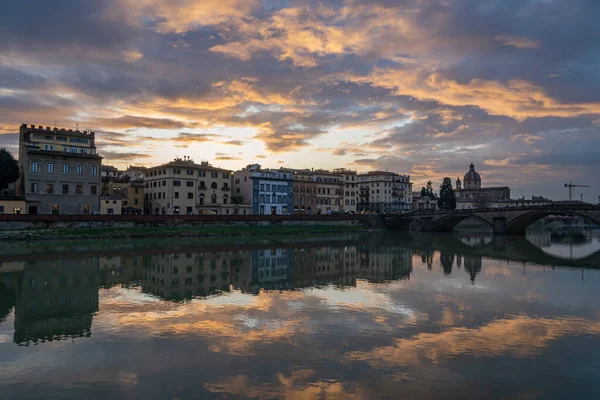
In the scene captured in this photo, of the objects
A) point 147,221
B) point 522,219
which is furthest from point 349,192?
point 147,221

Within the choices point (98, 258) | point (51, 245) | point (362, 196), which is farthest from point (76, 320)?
point (362, 196)

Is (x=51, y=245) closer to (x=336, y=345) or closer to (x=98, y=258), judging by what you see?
(x=98, y=258)

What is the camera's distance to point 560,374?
13953 millimetres

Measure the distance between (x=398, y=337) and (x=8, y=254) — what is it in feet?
143

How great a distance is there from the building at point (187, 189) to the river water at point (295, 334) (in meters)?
54.7

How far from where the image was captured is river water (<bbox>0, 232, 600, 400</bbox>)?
506 inches

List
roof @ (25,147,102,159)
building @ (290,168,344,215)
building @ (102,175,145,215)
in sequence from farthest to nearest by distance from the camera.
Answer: building @ (290,168,344,215) < building @ (102,175,145,215) < roof @ (25,147,102,159)

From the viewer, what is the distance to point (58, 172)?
2886 inches

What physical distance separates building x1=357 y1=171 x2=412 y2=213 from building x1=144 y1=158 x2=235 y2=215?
6706 cm

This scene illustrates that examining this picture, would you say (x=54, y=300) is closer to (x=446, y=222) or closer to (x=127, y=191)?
(x=127, y=191)

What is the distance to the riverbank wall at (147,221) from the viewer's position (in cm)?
6056

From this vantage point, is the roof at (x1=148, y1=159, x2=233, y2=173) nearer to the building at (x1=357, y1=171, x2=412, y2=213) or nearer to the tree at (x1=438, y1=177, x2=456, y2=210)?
the building at (x1=357, y1=171, x2=412, y2=213)

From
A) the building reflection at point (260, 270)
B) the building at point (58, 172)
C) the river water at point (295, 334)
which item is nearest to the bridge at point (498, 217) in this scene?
the building reflection at point (260, 270)

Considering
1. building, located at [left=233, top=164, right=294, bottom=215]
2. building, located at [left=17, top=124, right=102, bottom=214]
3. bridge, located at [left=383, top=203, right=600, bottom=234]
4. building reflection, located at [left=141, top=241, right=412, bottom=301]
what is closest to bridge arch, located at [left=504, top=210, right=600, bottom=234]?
bridge, located at [left=383, top=203, right=600, bottom=234]
